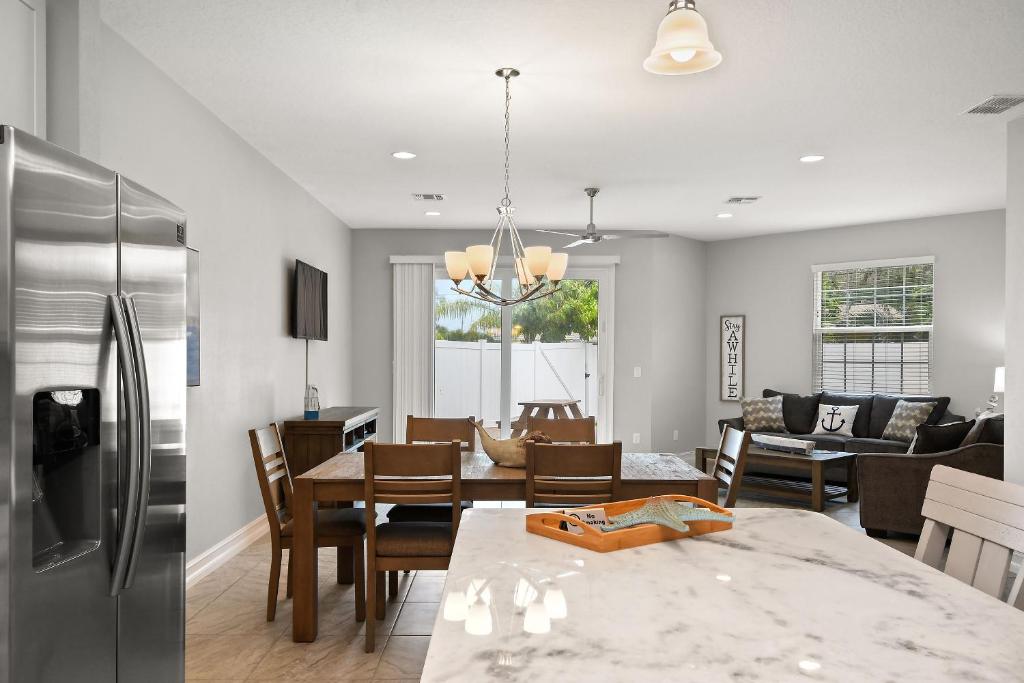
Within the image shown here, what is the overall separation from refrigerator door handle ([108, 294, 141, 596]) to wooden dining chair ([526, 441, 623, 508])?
156cm

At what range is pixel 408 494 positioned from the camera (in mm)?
3006

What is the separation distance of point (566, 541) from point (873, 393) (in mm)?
7169

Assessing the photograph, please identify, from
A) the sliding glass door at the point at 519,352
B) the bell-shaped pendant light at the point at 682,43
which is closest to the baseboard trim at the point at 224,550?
the bell-shaped pendant light at the point at 682,43

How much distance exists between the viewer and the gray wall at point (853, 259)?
6.91m

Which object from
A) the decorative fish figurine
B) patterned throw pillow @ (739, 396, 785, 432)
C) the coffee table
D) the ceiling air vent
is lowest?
the coffee table

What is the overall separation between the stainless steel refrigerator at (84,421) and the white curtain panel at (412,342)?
597 centimetres

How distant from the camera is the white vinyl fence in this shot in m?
8.12

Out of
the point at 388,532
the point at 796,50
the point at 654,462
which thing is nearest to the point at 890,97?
the point at 796,50

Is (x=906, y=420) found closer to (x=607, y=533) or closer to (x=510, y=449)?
(x=510, y=449)

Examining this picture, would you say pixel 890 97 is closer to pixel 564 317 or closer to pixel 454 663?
pixel 454 663

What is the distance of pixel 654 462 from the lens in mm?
3656

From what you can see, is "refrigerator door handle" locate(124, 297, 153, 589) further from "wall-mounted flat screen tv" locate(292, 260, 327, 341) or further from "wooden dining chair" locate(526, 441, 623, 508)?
"wall-mounted flat screen tv" locate(292, 260, 327, 341)

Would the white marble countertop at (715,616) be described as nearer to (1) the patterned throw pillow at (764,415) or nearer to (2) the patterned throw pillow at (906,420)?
(2) the patterned throw pillow at (906,420)

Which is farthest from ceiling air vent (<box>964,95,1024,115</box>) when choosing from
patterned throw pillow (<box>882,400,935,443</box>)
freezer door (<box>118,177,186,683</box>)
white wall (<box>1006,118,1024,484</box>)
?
freezer door (<box>118,177,186,683</box>)
